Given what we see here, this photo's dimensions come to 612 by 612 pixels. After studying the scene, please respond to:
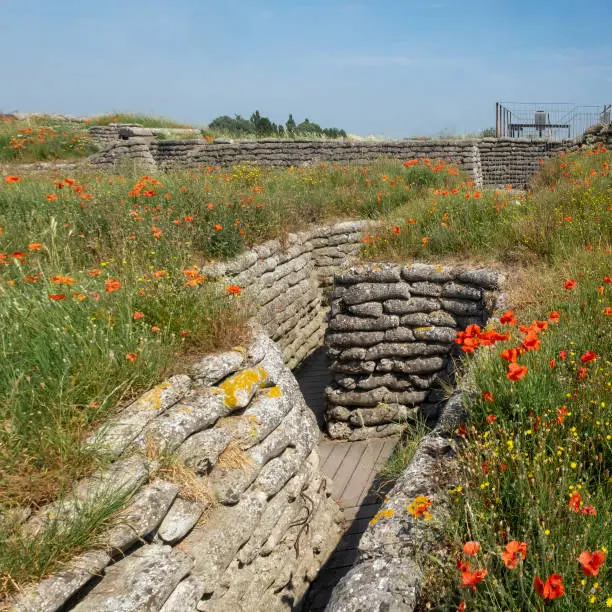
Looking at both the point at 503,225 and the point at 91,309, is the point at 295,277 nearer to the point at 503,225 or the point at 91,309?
the point at 503,225

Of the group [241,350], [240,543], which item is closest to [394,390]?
[241,350]

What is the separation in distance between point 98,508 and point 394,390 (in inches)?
177

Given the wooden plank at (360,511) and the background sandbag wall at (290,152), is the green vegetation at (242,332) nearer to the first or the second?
the wooden plank at (360,511)

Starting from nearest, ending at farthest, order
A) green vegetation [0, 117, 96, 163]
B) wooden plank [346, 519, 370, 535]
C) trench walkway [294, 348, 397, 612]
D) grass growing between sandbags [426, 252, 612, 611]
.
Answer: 1. grass growing between sandbags [426, 252, 612, 611]
2. trench walkway [294, 348, 397, 612]
3. wooden plank [346, 519, 370, 535]
4. green vegetation [0, 117, 96, 163]

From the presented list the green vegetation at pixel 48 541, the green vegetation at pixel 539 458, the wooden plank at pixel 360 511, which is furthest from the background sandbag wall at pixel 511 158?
the green vegetation at pixel 48 541

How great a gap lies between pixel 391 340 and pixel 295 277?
7.08 ft

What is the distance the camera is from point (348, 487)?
17.9ft

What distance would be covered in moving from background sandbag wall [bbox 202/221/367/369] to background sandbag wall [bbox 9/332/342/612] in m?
2.15

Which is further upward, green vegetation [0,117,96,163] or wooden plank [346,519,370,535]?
green vegetation [0,117,96,163]

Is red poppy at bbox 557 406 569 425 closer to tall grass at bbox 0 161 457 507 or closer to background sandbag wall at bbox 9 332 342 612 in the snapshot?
background sandbag wall at bbox 9 332 342 612

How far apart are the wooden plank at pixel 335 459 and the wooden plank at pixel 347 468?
4 cm

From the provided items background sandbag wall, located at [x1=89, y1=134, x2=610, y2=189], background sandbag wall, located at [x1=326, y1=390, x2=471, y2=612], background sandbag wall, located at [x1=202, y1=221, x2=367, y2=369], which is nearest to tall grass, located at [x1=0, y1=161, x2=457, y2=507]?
background sandbag wall, located at [x1=202, y1=221, x2=367, y2=369]

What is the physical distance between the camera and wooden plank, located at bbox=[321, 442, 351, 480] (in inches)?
230

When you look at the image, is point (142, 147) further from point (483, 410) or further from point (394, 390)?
point (483, 410)
